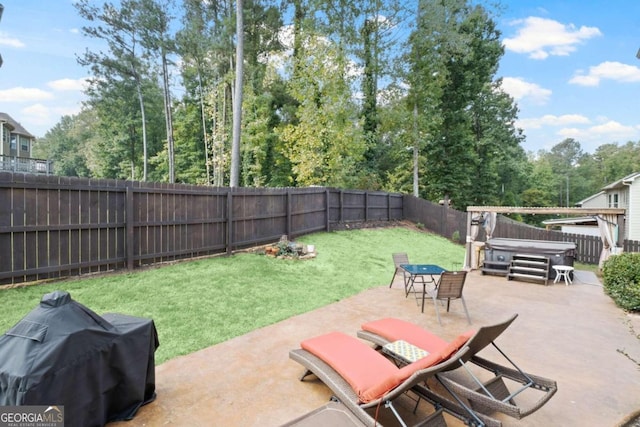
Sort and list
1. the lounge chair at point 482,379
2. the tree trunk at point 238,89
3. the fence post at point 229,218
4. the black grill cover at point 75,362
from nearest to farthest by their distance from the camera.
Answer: the black grill cover at point 75,362 → the lounge chair at point 482,379 → the fence post at point 229,218 → the tree trunk at point 238,89

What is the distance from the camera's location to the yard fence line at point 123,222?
5238mm

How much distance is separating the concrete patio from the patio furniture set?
0.27 m

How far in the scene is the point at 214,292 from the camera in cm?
601

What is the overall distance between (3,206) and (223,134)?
53.9 feet

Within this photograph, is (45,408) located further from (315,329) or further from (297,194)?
(297,194)

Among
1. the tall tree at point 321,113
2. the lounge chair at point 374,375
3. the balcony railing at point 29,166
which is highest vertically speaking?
the tall tree at point 321,113

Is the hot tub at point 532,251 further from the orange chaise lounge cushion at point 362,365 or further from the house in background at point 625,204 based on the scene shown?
the house in background at point 625,204

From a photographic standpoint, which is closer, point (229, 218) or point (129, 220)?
point (129, 220)

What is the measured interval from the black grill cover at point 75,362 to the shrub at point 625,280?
7827 mm

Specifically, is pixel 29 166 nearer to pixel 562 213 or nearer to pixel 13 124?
pixel 13 124

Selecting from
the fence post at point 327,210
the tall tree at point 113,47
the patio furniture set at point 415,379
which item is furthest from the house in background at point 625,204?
the tall tree at point 113,47

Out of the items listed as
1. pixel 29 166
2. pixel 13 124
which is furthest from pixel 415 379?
pixel 13 124

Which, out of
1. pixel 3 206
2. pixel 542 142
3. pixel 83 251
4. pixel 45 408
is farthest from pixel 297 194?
pixel 542 142

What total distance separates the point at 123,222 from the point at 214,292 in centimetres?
235
